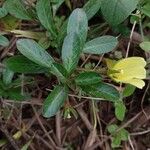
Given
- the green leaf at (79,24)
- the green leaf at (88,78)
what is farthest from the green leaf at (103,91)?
the green leaf at (79,24)

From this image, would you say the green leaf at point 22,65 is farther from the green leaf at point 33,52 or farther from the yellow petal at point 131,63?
the yellow petal at point 131,63

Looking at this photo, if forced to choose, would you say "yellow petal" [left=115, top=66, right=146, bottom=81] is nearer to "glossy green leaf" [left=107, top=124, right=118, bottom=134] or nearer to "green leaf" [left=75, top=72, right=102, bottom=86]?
"green leaf" [left=75, top=72, right=102, bottom=86]

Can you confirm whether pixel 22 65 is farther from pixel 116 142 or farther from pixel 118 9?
pixel 116 142

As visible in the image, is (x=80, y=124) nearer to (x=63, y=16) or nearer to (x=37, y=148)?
(x=37, y=148)

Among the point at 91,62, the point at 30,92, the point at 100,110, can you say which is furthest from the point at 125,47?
the point at 30,92

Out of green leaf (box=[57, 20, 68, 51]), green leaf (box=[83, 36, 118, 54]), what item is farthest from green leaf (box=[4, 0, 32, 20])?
green leaf (box=[83, 36, 118, 54])
